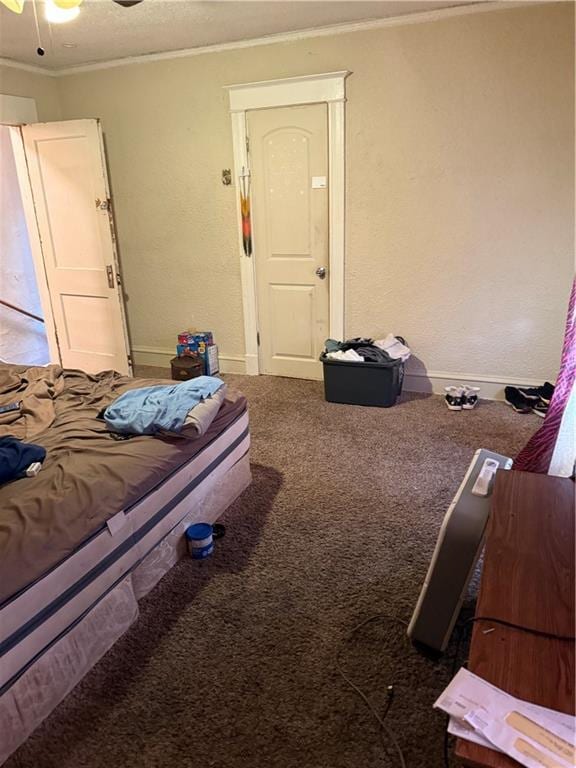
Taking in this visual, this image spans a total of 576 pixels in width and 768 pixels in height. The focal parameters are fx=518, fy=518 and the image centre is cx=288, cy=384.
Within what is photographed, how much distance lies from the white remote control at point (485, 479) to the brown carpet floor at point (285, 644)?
569 mm

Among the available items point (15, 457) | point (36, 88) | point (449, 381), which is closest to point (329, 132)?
point (449, 381)

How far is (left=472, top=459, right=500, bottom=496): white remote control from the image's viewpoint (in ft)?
5.46

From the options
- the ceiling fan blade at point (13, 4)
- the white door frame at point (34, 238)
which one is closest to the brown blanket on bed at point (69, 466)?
the ceiling fan blade at point (13, 4)

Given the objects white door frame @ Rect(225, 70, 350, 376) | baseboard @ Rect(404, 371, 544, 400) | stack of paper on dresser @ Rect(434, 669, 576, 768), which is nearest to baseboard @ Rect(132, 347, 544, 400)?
baseboard @ Rect(404, 371, 544, 400)

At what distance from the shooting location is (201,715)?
1551 millimetres

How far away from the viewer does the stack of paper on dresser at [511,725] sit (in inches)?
30.7

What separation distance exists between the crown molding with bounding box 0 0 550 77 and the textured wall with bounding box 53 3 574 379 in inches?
1.4

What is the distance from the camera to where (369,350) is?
3.71 m

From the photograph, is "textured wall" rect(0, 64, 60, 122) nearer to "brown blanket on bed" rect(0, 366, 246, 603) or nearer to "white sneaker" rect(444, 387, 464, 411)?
"brown blanket on bed" rect(0, 366, 246, 603)

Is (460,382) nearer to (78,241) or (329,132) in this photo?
(329,132)

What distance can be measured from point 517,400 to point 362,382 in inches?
42.7

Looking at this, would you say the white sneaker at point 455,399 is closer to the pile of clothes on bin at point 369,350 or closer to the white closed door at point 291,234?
the pile of clothes on bin at point 369,350

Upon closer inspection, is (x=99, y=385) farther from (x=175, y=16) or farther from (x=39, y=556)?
(x=175, y=16)

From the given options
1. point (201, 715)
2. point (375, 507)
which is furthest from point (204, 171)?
point (201, 715)
